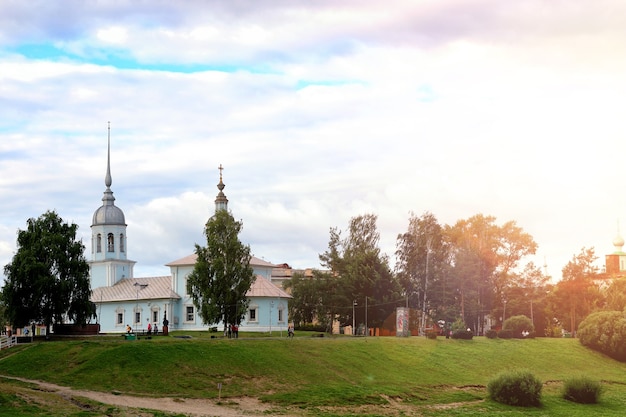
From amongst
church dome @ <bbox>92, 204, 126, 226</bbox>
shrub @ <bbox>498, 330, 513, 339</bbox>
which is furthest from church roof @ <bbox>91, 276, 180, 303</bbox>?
shrub @ <bbox>498, 330, 513, 339</bbox>

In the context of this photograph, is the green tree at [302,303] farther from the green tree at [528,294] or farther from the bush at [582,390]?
the bush at [582,390]

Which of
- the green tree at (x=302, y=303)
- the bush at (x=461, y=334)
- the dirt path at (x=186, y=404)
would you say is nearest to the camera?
the dirt path at (x=186, y=404)

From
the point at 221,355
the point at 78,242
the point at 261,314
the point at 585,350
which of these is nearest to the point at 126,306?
the point at 261,314

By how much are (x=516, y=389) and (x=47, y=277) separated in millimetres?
37226

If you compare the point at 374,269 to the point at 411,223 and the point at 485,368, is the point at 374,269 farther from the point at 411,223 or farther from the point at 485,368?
the point at 485,368

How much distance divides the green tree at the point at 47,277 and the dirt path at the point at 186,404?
18.8m

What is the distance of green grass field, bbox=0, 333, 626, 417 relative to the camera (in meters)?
51.2

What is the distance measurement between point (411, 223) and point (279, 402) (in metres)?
56.0

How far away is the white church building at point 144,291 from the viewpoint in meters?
92.8

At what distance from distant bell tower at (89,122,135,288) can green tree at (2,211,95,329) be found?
32502mm

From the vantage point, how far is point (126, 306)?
9856 centimetres

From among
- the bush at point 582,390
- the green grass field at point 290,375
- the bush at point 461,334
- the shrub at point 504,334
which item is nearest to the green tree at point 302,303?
the shrub at point 504,334

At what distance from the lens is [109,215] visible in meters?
105

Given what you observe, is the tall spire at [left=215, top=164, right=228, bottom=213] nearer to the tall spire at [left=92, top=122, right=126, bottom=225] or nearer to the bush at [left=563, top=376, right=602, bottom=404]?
the tall spire at [left=92, top=122, right=126, bottom=225]
